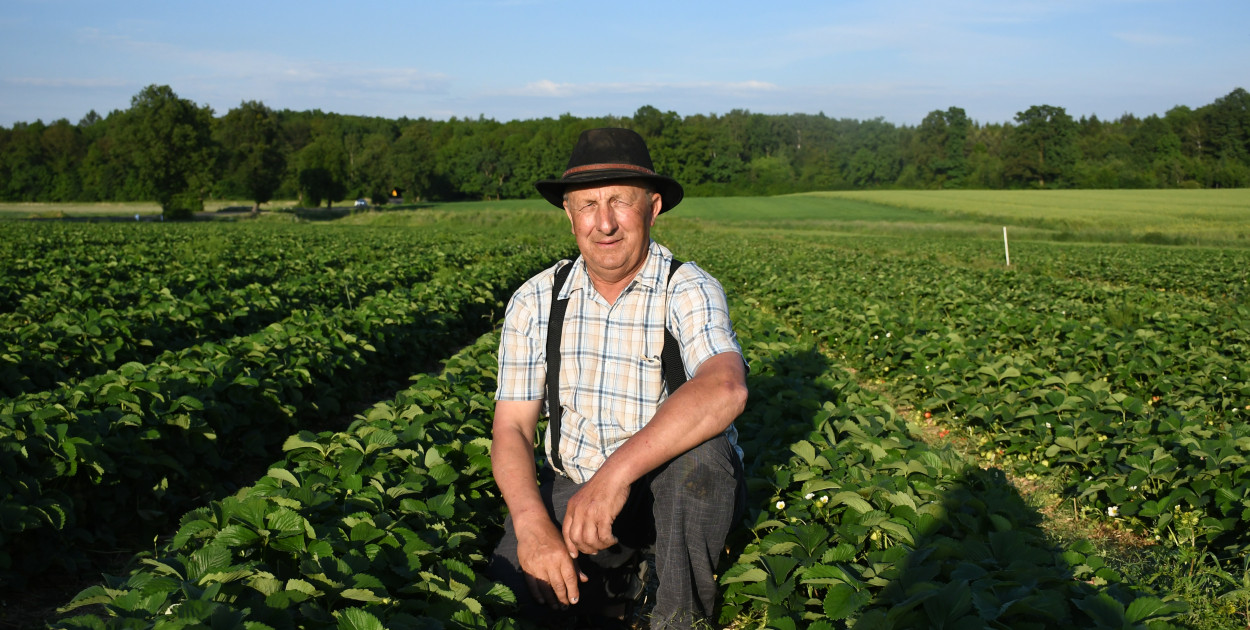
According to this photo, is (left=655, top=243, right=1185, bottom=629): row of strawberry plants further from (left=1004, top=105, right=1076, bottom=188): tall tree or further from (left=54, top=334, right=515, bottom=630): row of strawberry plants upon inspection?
(left=1004, top=105, right=1076, bottom=188): tall tree

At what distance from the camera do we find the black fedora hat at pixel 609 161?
266 centimetres

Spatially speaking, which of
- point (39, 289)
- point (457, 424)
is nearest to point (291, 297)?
point (39, 289)

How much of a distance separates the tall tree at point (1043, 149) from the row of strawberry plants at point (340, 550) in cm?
8995

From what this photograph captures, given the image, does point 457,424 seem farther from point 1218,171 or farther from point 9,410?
point 1218,171

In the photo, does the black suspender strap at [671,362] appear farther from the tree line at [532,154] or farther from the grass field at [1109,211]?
the tree line at [532,154]

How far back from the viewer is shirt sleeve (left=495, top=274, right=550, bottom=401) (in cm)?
291

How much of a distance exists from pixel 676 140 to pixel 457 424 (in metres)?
91.6

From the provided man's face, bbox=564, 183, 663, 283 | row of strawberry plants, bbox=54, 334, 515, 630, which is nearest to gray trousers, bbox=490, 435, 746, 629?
row of strawberry plants, bbox=54, 334, 515, 630

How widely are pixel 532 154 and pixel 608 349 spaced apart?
9098cm

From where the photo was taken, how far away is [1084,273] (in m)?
20.7

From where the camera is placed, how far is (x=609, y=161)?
2.69m

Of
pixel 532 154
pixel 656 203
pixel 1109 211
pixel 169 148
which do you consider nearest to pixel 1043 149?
pixel 1109 211

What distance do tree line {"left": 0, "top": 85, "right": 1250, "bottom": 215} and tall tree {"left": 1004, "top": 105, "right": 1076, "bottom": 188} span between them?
0.15 meters

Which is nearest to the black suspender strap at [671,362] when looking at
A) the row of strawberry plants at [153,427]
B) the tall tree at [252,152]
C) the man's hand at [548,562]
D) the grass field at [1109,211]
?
the man's hand at [548,562]
